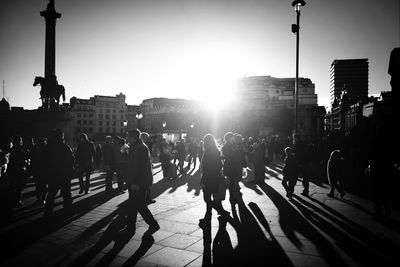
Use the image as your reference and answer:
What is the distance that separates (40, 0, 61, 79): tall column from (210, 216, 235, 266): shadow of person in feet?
70.7

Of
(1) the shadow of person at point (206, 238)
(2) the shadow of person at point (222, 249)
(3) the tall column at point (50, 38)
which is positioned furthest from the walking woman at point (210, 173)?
(3) the tall column at point (50, 38)

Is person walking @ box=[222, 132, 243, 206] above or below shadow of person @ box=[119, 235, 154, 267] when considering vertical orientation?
above

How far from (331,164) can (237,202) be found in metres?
3.45

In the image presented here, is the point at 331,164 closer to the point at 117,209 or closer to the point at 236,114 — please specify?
the point at 117,209

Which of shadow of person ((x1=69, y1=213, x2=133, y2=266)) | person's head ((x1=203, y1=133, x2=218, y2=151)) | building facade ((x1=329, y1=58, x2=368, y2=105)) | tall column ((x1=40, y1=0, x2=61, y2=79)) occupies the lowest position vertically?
shadow of person ((x1=69, y1=213, x2=133, y2=266))

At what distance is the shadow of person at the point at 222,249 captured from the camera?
4066 millimetres

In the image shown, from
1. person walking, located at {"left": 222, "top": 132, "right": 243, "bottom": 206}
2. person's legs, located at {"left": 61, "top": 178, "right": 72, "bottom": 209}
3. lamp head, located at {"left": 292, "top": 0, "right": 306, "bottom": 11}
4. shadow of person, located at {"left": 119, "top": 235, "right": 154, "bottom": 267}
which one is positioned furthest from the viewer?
lamp head, located at {"left": 292, "top": 0, "right": 306, "bottom": 11}

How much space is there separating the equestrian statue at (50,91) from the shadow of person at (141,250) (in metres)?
18.6

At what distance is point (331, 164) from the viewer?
8766 millimetres

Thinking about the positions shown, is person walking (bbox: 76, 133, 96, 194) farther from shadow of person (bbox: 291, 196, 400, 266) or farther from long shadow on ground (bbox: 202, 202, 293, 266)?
shadow of person (bbox: 291, 196, 400, 266)

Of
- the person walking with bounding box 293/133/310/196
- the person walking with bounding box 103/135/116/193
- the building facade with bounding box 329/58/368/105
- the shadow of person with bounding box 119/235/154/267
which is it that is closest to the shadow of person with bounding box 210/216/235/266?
the shadow of person with bounding box 119/235/154/267

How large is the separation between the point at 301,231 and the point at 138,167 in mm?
3420

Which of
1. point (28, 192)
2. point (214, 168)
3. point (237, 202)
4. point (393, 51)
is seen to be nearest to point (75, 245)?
point (214, 168)

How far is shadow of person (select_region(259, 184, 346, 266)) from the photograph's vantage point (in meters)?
4.16
